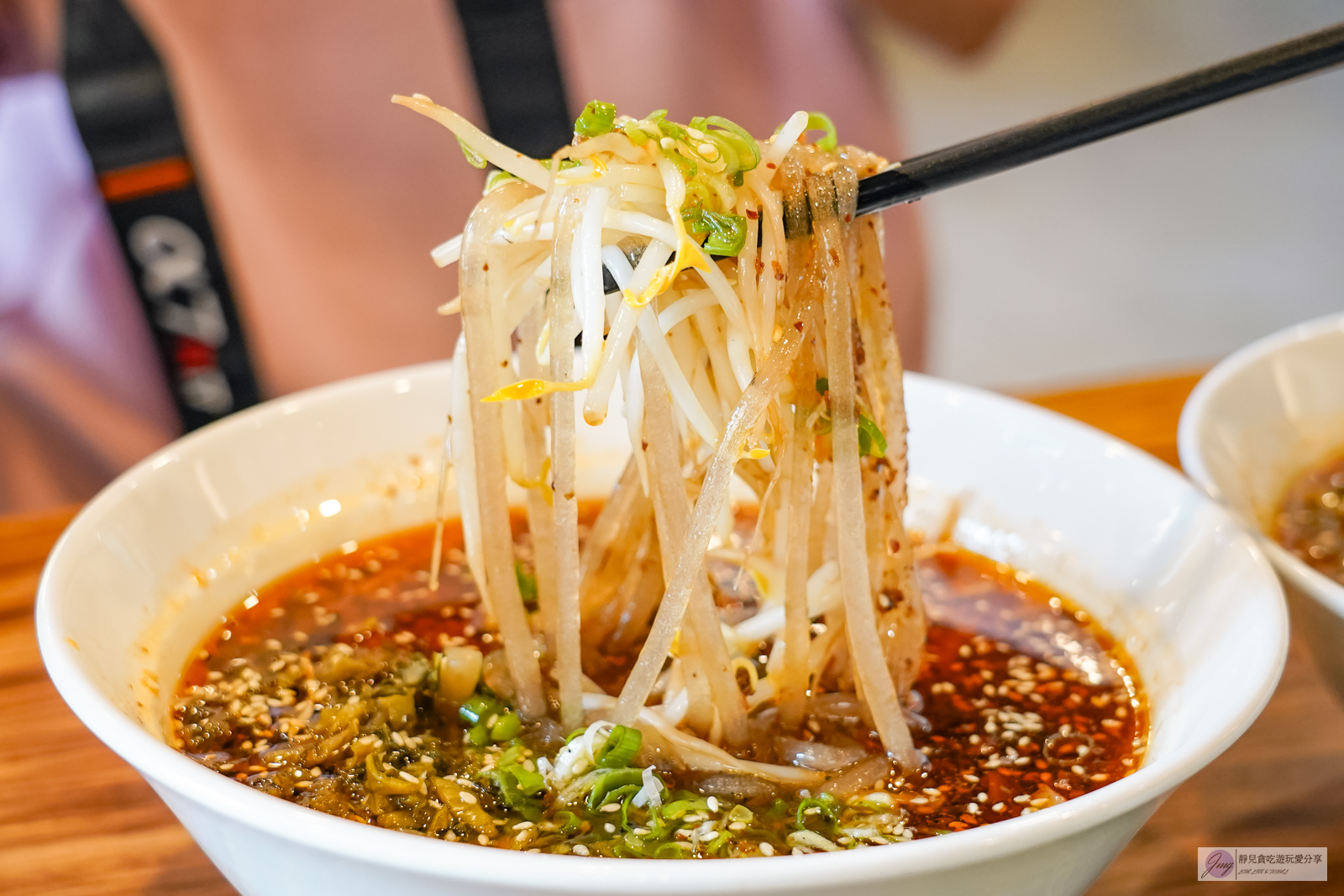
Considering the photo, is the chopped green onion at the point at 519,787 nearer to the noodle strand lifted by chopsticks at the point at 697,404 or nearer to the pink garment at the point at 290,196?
the noodle strand lifted by chopsticks at the point at 697,404

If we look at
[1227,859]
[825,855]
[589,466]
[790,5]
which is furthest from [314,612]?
[790,5]

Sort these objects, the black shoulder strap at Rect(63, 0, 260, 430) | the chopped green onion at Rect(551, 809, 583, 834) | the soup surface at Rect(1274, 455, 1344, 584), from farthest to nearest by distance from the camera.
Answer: the black shoulder strap at Rect(63, 0, 260, 430) < the soup surface at Rect(1274, 455, 1344, 584) < the chopped green onion at Rect(551, 809, 583, 834)

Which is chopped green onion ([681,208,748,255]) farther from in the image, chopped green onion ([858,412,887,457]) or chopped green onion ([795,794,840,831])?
chopped green onion ([795,794,840,831])
